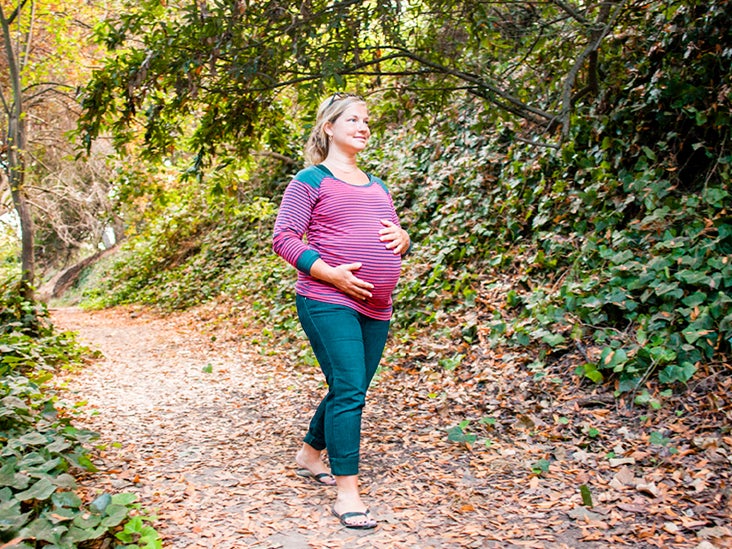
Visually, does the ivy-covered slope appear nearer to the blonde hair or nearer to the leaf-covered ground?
the leaf-covered ground

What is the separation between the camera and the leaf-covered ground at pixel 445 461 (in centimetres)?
288

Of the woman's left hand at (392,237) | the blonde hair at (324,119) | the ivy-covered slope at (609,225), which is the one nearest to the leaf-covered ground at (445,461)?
the ivy-covered slope at (609,225)

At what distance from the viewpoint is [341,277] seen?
286 centimetres

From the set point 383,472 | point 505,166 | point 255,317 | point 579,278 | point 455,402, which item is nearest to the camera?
point 383,472

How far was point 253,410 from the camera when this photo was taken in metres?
5.06

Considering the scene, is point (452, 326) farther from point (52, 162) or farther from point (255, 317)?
point (52, 162)

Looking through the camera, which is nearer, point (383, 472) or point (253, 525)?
point (253, 525)

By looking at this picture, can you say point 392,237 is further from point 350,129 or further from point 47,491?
point 47,491

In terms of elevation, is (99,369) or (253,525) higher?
(253,525)

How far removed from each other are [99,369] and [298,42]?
453 centimetres

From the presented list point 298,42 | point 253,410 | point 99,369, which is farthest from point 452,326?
point 99,369

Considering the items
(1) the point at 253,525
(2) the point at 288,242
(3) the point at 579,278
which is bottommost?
(1) the point at 253,525

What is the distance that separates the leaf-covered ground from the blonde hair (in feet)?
5.99

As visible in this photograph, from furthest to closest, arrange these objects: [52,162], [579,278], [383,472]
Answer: [52,162] → [579,278] → [383,472]
